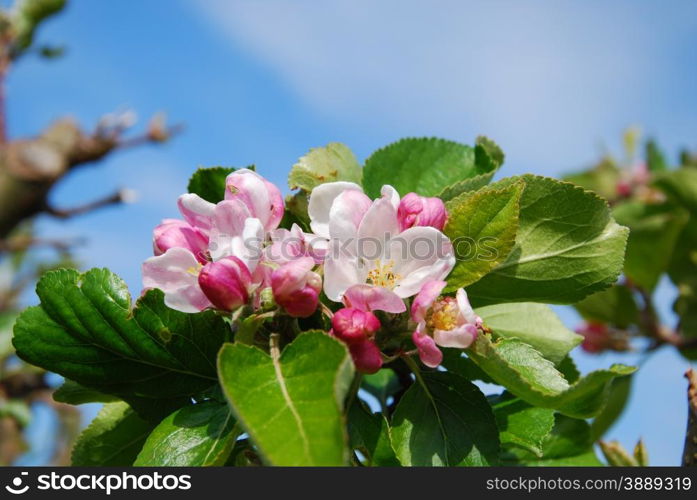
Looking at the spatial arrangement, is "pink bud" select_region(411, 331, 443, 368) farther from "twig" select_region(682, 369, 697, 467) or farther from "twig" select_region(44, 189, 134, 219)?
"twig" select_region(44, 189, 134, 219)

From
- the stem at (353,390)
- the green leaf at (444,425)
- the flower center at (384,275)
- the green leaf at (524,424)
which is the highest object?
the flower center at (384,275)

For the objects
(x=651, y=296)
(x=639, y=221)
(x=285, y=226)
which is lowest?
(x=651, y=296)

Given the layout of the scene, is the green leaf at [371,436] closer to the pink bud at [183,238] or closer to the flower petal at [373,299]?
the flower petal at [373,299]

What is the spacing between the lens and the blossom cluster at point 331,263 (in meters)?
0.82

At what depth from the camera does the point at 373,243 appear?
2.98 feet

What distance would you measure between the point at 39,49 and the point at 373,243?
5.49m

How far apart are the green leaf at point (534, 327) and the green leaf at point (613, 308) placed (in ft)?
4.96

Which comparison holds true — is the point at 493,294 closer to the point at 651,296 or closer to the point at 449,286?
the point at 449,286

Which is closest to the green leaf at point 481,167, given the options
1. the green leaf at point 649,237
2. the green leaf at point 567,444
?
the green leaf at point 567,444

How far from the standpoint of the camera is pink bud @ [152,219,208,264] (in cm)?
93

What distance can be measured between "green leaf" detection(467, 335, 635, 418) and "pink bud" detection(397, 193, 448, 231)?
0.17 meters

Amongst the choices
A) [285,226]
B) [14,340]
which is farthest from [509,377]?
[14,340]

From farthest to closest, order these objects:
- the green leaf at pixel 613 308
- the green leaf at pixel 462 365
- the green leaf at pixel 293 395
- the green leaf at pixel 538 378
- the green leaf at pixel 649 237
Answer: the green leaf at pixel 613 308, the green leaf at pixel 649 237, the green leaf at pixel 462 365, the green leaf at pixel 538 378, the green leaf at pixel 293 395

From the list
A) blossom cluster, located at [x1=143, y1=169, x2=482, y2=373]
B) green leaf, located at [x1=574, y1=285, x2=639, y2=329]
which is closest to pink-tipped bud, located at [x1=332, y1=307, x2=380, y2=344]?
blossom cluster, located at [x1=143, y1=169, x2=482, y2=373]
